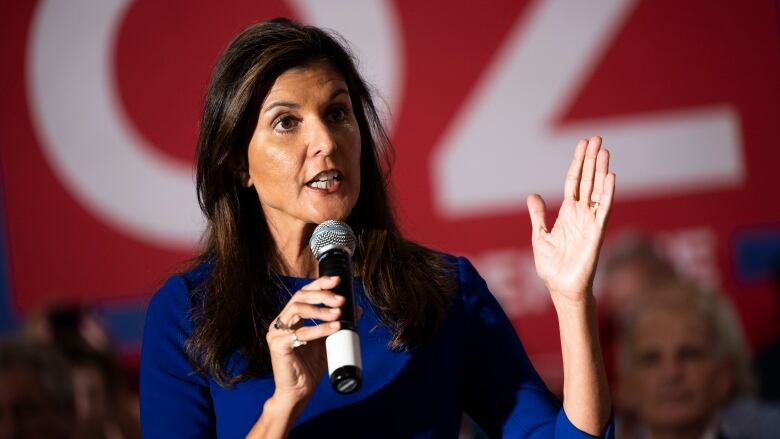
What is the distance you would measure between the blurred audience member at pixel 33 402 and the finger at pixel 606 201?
1895mm

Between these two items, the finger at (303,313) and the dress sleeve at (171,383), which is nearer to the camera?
the finger at (303,313)

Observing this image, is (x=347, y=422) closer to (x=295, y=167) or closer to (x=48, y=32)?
(x=295, y=167)

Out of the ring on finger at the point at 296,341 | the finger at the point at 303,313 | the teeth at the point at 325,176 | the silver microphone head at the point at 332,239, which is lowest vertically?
the ring on finger at the point at 296,341

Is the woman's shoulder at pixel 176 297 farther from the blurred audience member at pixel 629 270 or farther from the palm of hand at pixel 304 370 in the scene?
the blurred audience member at pixel 629 270

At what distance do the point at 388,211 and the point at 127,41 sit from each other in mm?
3482

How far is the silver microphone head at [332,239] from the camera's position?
1746 millimetres

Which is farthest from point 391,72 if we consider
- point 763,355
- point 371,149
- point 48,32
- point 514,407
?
point 514,407

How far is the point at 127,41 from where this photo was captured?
5.28 meters

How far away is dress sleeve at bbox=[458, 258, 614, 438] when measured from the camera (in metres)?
1.93

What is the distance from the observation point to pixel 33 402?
3.15 meters

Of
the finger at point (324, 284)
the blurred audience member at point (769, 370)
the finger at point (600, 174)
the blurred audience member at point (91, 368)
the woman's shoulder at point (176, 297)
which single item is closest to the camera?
the finger at point (324, 284)

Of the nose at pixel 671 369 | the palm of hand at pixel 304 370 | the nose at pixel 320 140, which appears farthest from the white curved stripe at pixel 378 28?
the palm of hand at pixel 304 370

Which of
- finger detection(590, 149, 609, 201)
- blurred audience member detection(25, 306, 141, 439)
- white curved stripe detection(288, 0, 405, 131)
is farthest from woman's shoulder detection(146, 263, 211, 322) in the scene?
white curved stripe detection(288, 0, 405, 131)

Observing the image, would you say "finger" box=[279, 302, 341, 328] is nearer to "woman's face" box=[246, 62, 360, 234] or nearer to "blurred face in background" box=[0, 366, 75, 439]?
"woman's face" box=[246, 62, 360, 234]
